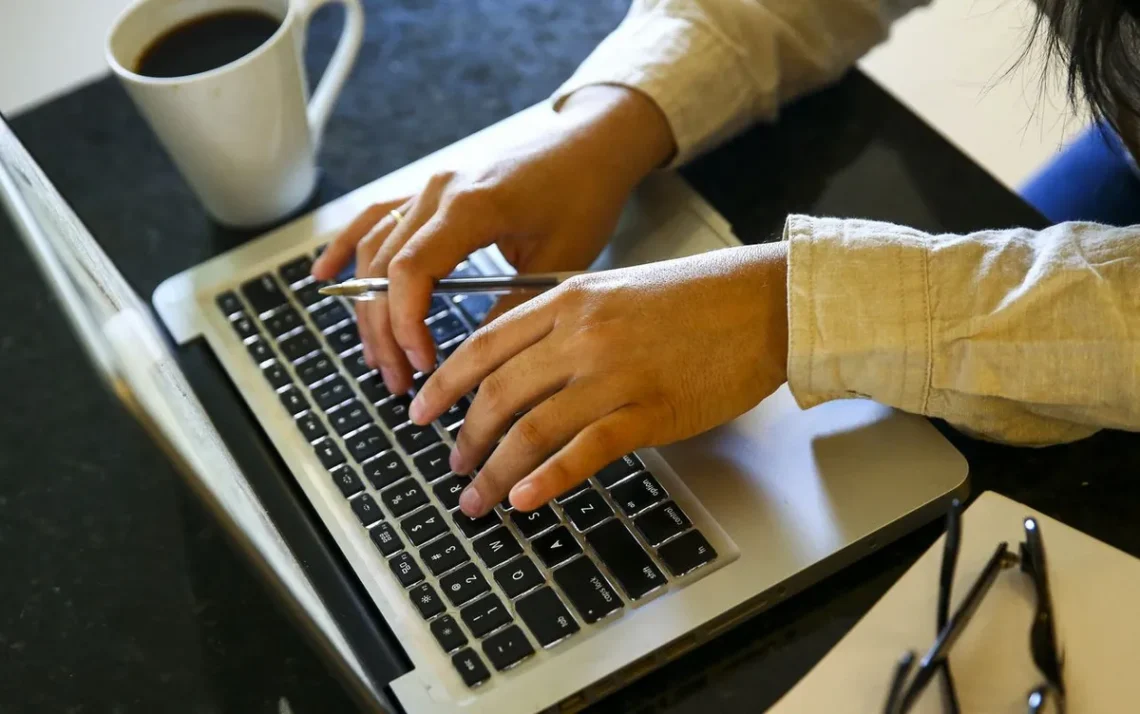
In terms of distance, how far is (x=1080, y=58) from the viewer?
490 mm

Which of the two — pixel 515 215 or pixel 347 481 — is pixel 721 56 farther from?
pixel 347 481

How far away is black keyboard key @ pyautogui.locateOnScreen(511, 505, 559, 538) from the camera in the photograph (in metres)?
0.52

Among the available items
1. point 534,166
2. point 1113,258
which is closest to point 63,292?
point 534,166

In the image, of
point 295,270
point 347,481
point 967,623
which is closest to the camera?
point 967,623

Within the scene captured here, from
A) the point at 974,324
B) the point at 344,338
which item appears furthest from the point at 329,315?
the point at 974,324

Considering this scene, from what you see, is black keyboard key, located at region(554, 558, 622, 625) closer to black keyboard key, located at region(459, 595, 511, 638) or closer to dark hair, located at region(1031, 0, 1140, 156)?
black keyboard key, located at region(459, 595, 511, 638)

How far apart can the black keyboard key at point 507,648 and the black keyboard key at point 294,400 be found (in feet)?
0.60

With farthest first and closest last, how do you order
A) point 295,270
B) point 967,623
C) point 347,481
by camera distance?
point 295,270, point 347,481, point 967,623

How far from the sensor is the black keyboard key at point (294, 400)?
1.93 ft

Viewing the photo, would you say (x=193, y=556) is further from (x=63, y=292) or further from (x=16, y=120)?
(x=16, y=120)

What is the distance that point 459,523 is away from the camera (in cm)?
53

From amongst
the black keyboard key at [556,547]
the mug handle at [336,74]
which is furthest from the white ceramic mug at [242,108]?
the black keyboard key at [556,547]

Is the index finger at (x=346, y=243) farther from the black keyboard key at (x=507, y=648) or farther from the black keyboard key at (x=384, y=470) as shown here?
the black keyboard key at (x=507, y=648)

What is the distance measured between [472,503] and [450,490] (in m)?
0.02
